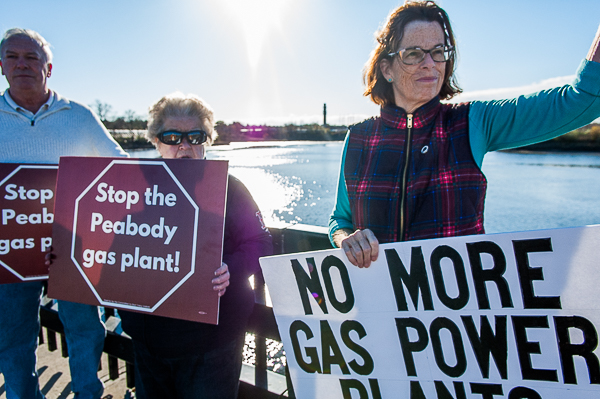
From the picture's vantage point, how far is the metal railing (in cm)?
230

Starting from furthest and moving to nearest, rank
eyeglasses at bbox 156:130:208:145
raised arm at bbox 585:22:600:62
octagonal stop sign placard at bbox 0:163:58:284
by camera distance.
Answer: octagonal stop sign placard at bbox 0:163:58:284 → eyeglasses at bbox 156:130:208:145 → raised arm at bbox 585:22:600:62

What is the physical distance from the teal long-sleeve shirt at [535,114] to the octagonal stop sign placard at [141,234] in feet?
3.46

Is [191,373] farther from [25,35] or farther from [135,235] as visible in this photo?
[25,35]

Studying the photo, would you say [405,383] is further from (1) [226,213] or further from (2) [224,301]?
(1) [226,213]

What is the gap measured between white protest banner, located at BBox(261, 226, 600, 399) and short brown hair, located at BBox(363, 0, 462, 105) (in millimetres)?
661

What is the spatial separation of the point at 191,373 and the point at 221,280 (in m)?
0.47

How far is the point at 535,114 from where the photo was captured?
1.31 metres

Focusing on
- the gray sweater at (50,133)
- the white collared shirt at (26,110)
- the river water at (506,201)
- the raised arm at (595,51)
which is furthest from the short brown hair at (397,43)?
the river water at (506,201)

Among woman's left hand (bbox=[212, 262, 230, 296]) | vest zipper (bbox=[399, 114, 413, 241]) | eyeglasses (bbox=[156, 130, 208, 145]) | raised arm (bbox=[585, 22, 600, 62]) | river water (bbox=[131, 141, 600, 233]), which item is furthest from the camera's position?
river water (bbox=[131, 141, 600, 233])

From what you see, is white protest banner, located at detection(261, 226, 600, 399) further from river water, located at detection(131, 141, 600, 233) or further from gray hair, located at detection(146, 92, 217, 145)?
river water, located at detection(131, 141, 600, 233)

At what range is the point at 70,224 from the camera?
6.55 ft

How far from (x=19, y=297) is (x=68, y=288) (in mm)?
744

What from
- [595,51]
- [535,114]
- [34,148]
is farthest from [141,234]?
[595,51]

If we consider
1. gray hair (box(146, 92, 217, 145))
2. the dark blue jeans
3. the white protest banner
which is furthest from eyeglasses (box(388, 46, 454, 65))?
the dark blue jeans
